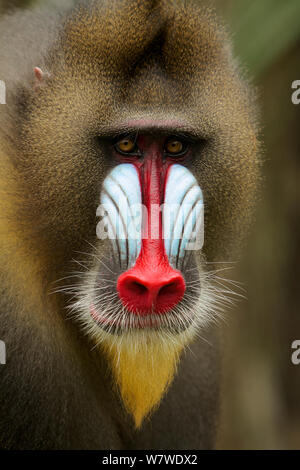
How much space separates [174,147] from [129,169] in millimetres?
199

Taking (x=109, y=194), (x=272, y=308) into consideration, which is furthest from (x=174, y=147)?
(x=272, y=308)

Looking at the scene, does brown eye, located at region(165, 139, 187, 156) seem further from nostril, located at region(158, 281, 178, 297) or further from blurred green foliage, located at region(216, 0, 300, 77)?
blurred green foliage, located at region(216, 0, 300, 77)

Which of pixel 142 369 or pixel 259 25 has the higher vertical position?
pixel 259 25

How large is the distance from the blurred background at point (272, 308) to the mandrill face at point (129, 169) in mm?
2058

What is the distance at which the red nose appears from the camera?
7.32 ft

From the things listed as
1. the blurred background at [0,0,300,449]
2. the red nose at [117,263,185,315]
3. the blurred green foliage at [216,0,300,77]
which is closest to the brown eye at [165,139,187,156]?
the red nose at [117,263,185,315]

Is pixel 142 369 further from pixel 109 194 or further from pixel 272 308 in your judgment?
pixel 272 308

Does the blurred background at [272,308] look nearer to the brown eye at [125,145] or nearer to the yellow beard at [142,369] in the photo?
the yellow beard at [142,369]

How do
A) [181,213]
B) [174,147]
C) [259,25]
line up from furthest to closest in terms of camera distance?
[259,25] → [174,147] → [181,213]

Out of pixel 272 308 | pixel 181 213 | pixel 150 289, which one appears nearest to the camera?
pixel 150 289

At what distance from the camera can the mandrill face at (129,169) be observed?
2.36m

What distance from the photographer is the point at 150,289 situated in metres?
2.25
